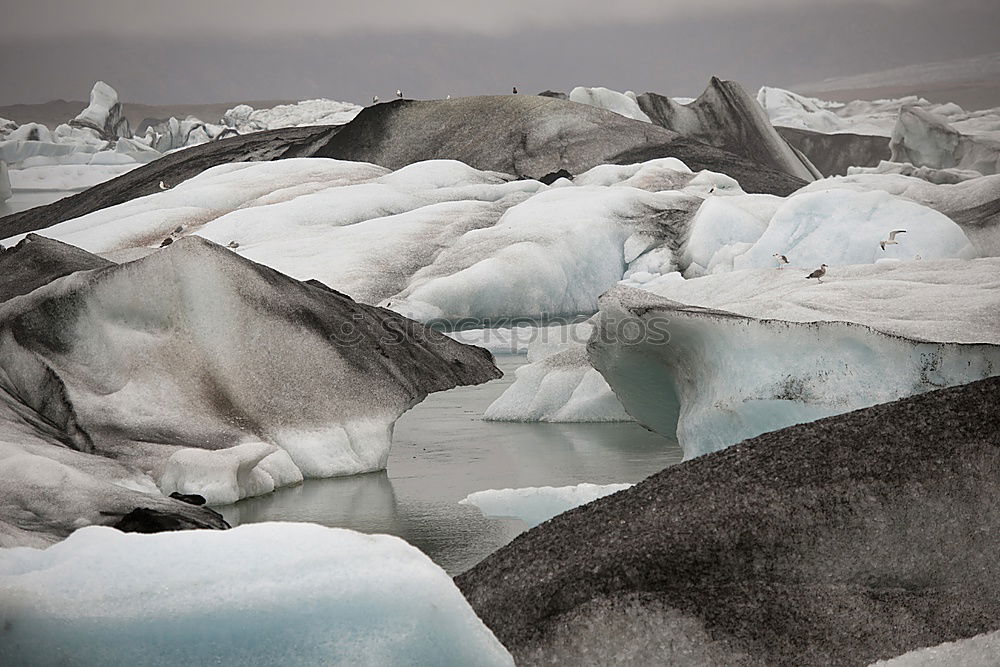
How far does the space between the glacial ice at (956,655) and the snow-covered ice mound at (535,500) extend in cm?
206

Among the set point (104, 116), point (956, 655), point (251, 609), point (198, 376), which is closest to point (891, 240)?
point (198, 376)

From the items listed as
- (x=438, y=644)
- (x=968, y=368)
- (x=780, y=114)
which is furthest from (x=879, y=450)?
(x=780, y=114)

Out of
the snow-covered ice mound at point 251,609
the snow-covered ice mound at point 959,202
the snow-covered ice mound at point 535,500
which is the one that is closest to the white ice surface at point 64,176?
the snow-covered ice mound at point 959,202

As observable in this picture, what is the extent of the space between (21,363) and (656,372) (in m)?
2.78

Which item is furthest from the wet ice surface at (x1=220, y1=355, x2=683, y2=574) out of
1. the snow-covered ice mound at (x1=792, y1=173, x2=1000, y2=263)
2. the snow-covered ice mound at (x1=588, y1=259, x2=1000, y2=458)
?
the snow-covered ice mound at (x1=792, y1=173, x2=1000, y2=263)

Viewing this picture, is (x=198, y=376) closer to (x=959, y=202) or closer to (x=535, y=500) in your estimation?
(x=535, y=500)

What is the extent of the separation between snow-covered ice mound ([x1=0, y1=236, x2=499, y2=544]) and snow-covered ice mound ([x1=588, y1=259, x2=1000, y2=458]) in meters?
1.24

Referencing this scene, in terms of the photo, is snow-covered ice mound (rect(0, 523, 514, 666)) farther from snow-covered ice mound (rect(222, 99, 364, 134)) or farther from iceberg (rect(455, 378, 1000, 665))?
snow-covered ice mound (rect(222, 99, 364, 134))

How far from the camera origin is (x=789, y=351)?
4910 mm

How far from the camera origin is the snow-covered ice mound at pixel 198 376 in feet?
17.1

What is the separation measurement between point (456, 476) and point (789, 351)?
1548 mm

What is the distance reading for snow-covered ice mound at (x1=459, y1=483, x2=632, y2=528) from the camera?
4.45m

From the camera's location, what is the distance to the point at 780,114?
36938 mm

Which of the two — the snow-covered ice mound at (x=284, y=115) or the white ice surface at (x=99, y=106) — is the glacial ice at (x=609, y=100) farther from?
the white ice surface at (x=99, y=106)
